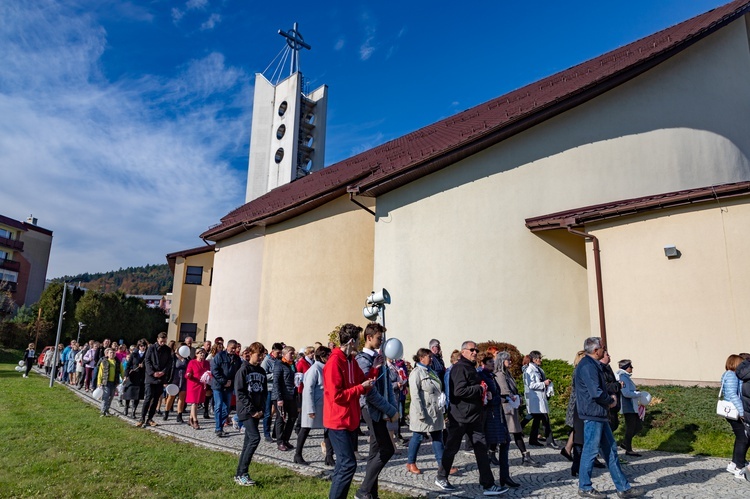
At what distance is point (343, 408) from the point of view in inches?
197

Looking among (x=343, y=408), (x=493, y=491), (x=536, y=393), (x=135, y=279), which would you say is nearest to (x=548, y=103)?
(x=536, y=393)

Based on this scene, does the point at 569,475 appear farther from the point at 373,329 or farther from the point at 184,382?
the point at 184,382

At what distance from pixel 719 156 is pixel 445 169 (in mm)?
7674

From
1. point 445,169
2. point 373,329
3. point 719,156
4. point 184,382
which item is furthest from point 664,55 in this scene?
point 184,382

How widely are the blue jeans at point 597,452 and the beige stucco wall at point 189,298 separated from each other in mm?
29283

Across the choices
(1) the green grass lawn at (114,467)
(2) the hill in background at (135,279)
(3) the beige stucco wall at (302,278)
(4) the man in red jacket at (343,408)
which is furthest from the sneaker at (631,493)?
(2) the hill in background at (135,279)

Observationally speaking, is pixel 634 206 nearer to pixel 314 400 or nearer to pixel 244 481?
pixel 314 400

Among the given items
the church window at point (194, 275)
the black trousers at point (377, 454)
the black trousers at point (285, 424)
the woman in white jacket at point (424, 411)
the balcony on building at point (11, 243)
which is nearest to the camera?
the black trousers at point (377, 454)

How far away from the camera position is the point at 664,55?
47.7ft

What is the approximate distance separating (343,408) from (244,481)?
2.02 m

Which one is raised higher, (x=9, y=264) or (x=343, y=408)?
(x=9, y=264)

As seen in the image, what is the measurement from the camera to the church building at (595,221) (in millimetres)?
11008

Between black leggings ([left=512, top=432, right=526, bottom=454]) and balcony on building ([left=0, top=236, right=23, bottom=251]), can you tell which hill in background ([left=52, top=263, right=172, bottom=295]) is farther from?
black leggings ([left=512, top=432, right=526, bottom=454])

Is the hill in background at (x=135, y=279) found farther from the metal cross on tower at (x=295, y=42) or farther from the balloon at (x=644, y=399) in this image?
the balloon at (x=644, y=399)
